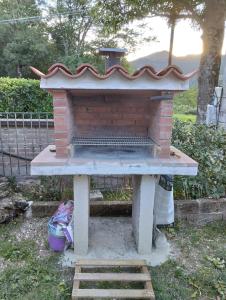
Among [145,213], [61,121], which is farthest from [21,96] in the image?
[145,213]

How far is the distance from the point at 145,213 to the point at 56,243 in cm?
111

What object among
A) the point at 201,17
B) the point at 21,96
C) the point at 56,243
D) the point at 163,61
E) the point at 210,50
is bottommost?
the point at 56,243

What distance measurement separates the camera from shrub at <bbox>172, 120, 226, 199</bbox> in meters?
3.88

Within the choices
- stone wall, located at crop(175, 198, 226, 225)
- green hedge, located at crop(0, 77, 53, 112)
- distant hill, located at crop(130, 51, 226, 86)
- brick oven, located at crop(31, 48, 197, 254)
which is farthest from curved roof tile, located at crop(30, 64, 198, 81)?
distant hill, located at crop(130, 51, 226, 86)

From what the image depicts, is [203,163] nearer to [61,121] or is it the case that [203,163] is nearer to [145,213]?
[145,213]

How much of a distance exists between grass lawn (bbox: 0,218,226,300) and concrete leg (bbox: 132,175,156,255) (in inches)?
11.1

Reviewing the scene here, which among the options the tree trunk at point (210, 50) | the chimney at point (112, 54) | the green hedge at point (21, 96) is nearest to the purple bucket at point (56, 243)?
the chimney at point (112, 54)

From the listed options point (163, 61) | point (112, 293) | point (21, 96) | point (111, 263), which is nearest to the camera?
point (112, 293)

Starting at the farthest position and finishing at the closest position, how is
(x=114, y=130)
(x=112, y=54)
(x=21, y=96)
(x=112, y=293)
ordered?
1. (x=21, y=96)
2. (x=114, y=130)
3. (x=112, y=54)
4. (x=112, y=293)

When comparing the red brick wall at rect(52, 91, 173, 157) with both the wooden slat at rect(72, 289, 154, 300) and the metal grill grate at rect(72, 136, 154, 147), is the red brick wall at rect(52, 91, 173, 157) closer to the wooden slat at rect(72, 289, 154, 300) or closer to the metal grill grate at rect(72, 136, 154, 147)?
the metal grill grate at rect(72, 136, 154, 147)

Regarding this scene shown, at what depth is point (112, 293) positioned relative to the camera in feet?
7.80

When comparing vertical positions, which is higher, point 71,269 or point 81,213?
point 81,213

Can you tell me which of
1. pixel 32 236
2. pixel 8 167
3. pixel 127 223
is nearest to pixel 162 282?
pixel 127 223

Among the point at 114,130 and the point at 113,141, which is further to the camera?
the point at 114,130
